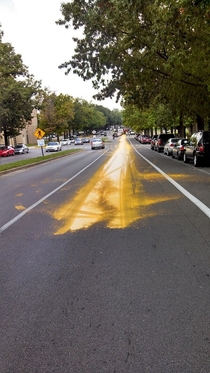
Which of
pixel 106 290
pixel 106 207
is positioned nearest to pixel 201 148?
pixel 106 207

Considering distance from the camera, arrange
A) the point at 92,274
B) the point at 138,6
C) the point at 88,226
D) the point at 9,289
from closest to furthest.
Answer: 1. the point at 9,289
2. the point at 92,274
3. the point at 88,226
4. the point at 138,6

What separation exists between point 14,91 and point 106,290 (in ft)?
143

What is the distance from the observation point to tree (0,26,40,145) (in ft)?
142

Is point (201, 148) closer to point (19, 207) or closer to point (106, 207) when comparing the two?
point (106, 207)

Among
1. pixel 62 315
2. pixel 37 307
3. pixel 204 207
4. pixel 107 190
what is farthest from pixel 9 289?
pixel 107 190

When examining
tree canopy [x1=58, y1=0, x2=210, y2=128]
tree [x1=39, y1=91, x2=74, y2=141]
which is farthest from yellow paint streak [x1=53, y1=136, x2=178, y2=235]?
tree [x1=39, y1=91, x2=74, y2=141]

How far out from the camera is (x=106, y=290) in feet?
13.2

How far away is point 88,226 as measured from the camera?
700 centimetres

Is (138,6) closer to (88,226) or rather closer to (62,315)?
(88,226)

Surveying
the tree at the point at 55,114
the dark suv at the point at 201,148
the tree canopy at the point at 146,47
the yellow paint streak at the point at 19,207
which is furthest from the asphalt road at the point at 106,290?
the tree at the point at 55,114

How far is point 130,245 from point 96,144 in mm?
45591

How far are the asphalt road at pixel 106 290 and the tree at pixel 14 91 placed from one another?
37.5 m

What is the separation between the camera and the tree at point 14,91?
43.2 m

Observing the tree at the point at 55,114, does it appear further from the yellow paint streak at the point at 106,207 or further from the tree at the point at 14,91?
the yellow paint streak at the point at 106,207
